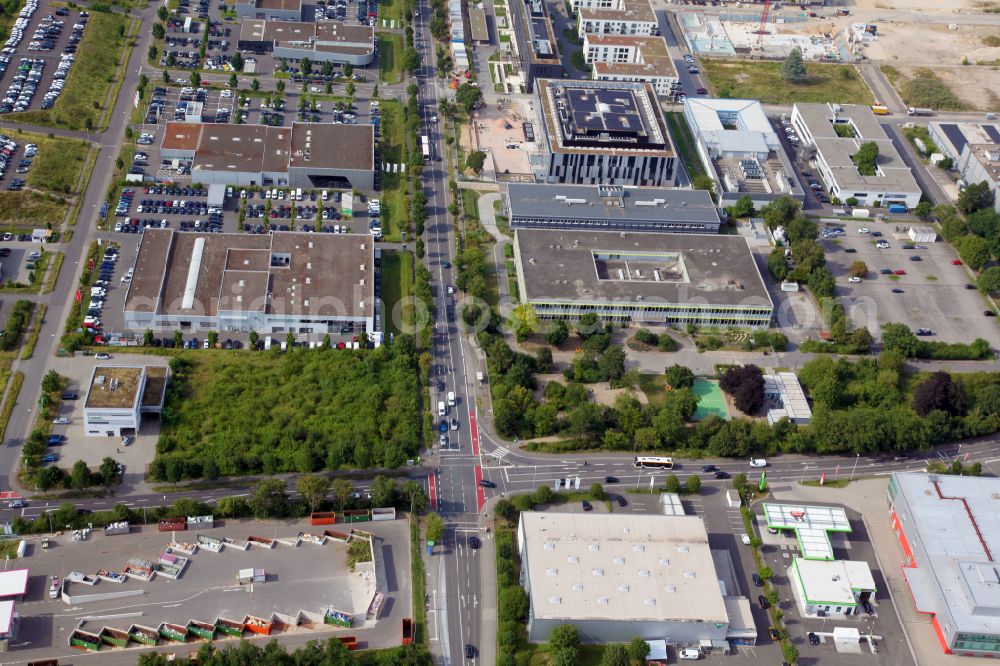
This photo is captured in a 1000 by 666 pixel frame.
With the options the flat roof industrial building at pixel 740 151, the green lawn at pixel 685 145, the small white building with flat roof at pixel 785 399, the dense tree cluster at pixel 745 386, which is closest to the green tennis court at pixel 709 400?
the dense tree cluster at pixel 745 386

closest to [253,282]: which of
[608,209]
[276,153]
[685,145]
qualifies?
[276,153]

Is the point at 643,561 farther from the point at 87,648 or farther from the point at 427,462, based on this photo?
the point at 87,648

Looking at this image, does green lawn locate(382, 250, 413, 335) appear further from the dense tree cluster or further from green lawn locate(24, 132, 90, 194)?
green lawn locate(24, 132, 90, 194)

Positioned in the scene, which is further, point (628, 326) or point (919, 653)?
point (628, 326)

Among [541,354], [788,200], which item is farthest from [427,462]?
[788,200]

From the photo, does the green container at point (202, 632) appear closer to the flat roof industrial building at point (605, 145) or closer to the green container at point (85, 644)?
the green container at point (85, 644)

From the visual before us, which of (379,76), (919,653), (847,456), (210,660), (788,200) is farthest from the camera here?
(379,76)

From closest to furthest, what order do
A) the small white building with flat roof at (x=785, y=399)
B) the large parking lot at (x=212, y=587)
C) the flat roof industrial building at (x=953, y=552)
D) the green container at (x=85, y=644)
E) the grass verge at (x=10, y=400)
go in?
the green container at (x=85, y=644)
the large parking lot at (x=212, y=587)
the flat roof industrial building at (x=953, y=552)
the grass verge at (x=10, y=400)
the small white building with flat roof at (x=785, y=399)
